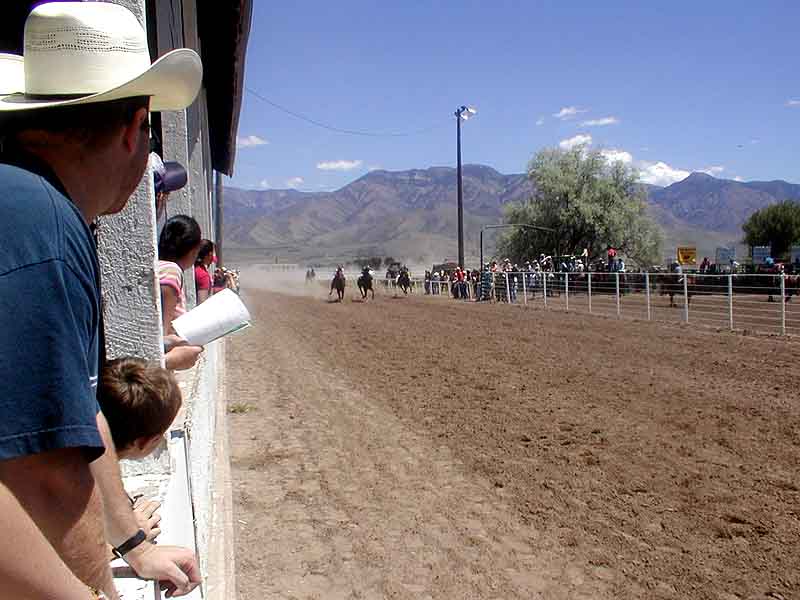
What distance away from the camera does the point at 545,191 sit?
52.1 m

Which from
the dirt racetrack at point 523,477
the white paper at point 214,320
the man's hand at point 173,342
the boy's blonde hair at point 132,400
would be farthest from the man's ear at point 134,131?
the dirt racetrack at point 523,477

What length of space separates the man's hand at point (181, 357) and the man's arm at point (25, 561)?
177 centimetres

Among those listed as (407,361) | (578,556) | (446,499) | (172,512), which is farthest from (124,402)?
(407,361)

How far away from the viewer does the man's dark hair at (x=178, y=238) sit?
154 inches

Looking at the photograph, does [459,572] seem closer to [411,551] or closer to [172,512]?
[411,551]

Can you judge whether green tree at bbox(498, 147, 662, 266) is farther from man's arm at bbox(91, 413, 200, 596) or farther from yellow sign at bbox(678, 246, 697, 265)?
man's arm at bbox(91, 413, 200, 596)

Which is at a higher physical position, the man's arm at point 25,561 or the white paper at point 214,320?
the white paper at point 214,320

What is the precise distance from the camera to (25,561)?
98 centimetres

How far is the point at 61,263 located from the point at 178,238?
3031 mm

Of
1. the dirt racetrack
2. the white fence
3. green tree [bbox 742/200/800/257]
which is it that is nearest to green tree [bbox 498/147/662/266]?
the white fence

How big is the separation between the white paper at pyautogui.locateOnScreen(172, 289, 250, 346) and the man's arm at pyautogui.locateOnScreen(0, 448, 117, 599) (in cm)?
165

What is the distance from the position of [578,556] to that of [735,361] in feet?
25.3

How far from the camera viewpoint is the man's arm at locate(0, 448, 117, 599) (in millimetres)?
982

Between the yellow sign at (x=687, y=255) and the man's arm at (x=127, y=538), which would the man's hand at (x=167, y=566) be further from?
the yellow sign at (x=687, y=255)
